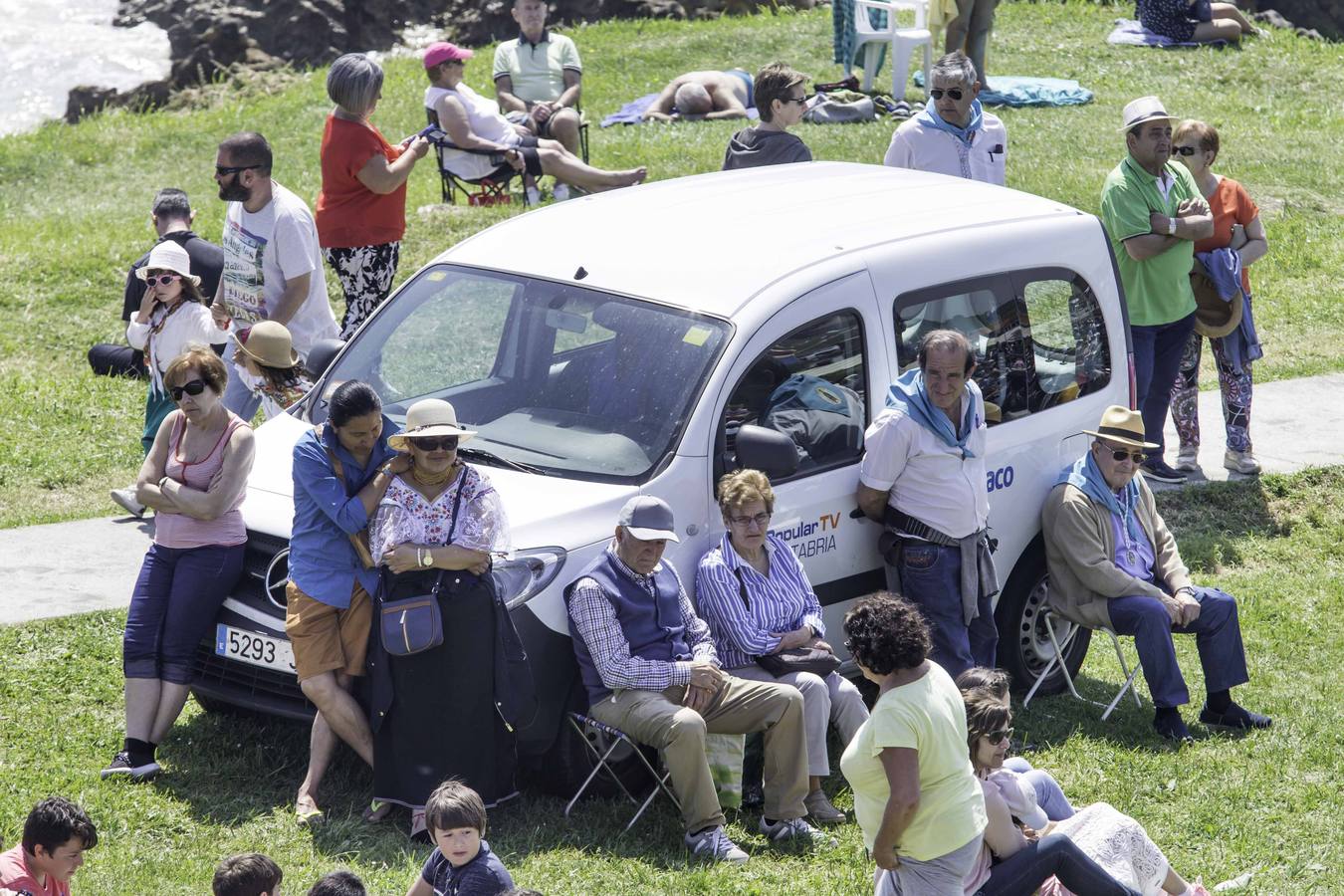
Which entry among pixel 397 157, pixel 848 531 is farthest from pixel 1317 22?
pixel 848 531

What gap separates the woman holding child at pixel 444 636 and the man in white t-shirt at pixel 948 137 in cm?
476

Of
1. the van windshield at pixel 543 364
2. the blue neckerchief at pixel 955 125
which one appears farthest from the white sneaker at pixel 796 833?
the blue neckerchief at pixel 955 125

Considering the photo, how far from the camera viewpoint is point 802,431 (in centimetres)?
654

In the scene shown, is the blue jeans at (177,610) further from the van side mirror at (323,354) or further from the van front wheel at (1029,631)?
the van front wheel at (1029,631)

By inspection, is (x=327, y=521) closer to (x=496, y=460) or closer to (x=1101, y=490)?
(x=496, y=460)

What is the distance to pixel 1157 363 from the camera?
10.1m

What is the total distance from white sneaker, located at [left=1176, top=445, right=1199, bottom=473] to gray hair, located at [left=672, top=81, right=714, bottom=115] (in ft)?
27.1

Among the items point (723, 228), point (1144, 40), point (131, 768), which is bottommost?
point (1144, 40)

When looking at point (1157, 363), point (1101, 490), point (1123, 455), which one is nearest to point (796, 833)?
point (1101, 490)

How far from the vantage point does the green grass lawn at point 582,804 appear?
219 inches

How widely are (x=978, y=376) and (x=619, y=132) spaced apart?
33.5 ft

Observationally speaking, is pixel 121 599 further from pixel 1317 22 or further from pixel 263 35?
pixel 1317 22

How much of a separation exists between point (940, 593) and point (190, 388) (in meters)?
3.11

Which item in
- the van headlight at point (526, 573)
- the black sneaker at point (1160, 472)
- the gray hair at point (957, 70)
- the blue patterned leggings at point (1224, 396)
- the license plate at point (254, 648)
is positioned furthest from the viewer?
the blue patterned leggings at point (1224, 396)
